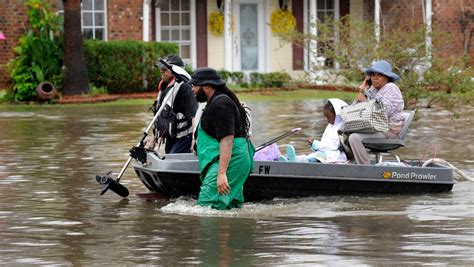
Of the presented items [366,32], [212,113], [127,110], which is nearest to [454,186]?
[212,113]

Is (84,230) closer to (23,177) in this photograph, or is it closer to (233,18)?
(23,177)

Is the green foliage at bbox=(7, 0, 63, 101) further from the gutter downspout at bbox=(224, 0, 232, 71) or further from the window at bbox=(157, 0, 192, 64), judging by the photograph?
the gutter downspout at bbox=(224, 0, 232, 71)

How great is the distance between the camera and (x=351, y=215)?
42.9 feet

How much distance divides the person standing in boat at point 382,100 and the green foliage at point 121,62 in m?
18.0

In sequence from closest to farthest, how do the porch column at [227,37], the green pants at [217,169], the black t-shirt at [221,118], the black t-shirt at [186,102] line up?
1. the black t-shirt at [221,118]
2. the green pants at [217,169]
3. the black t-shirt at [186,102]
4. the porch column at [227,37]

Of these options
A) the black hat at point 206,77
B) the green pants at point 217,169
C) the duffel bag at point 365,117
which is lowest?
the green pants at point 217,169

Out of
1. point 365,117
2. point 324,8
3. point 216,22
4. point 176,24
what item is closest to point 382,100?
point 365,117

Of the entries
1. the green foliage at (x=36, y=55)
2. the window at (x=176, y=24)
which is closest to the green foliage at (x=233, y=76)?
the window at (x=176, y=24)

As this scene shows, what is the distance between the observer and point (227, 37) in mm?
36594

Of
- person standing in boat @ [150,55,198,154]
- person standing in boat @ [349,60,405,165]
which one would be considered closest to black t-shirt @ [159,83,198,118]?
person standing in boat @ [150,55,198,154]

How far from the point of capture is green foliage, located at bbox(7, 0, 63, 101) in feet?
104

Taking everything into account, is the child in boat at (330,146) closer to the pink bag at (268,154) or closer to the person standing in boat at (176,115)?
the pink bag at (268,154)

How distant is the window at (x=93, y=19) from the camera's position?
117 feet

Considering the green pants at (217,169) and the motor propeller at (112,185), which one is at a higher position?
the green pants at (217,169)
